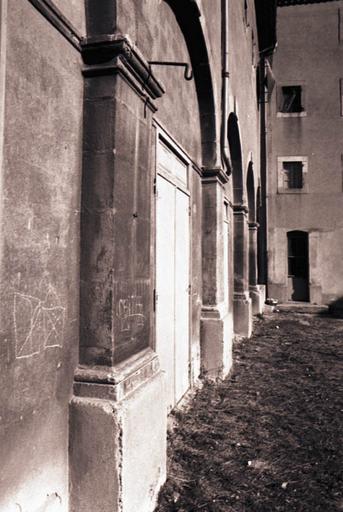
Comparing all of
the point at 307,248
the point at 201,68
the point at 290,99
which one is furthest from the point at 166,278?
the point at 290,99

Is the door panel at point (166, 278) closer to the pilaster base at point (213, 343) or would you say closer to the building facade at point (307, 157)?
the pilaster base at point (213, 343)

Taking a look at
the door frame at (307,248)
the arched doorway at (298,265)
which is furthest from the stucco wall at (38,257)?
the arched doorway at (298,265)

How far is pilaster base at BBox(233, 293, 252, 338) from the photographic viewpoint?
9.85 m

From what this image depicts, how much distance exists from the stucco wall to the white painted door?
67.3 inches

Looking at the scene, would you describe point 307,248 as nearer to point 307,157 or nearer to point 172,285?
point 307,157

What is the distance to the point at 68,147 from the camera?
252 centimetres

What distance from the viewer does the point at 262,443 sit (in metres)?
4.05

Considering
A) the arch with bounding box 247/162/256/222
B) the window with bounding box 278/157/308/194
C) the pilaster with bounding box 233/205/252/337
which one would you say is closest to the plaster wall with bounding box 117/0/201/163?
the pilaster with bounding box 233/205/252/337

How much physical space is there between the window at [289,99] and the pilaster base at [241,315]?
9.95 metres

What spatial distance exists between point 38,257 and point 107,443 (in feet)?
3.74

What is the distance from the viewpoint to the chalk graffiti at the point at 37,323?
2.07 metres

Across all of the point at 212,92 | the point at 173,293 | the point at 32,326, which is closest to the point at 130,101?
the point at 32,326

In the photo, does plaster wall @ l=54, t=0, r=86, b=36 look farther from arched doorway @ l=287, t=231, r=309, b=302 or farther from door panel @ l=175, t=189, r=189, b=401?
arched doorway @ l=287, t=231, r=309, b=302

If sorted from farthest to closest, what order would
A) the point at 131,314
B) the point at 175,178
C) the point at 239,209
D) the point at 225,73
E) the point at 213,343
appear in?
the point at 239,209 < the point at 225,73 < the point at 213,343 < the point at 175,178 < the point at 131,314
